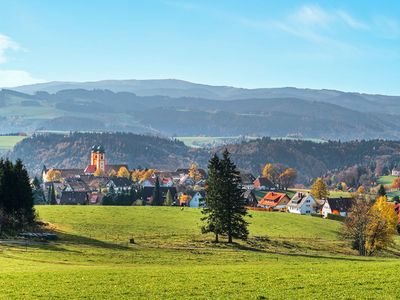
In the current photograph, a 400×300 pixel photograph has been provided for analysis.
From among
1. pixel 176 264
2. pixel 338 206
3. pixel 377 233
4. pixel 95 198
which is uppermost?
pixel 338 206

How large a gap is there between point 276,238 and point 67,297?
5464 cm

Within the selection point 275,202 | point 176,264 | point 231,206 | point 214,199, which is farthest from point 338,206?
point 176,264

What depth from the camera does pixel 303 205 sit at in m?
154

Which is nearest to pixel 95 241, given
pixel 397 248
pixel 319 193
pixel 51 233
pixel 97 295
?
pixel 51 233

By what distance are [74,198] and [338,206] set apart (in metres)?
78.0

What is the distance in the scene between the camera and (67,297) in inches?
1180

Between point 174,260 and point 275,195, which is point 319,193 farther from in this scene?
point 174,260

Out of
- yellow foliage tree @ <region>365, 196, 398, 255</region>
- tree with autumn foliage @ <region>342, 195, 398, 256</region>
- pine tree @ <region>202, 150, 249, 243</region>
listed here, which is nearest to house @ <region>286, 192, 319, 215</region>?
tree with autumn foliage @ <region>342, 195, 398, 256</region>

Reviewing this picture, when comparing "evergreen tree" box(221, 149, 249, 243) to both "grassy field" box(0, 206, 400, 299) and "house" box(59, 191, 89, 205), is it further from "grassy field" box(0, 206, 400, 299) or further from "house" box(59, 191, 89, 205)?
"house" box(59, 191, 89, 205)

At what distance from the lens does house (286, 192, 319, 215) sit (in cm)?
15429

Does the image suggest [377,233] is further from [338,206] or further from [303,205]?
[303,205]

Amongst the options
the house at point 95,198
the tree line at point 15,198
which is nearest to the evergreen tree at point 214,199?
the tree line at point 15,198

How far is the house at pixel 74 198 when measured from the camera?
17175 cm

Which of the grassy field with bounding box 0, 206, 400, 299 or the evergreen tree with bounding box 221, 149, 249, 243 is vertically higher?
the evergreen tree with bounding box 221, 149, 249, 243
